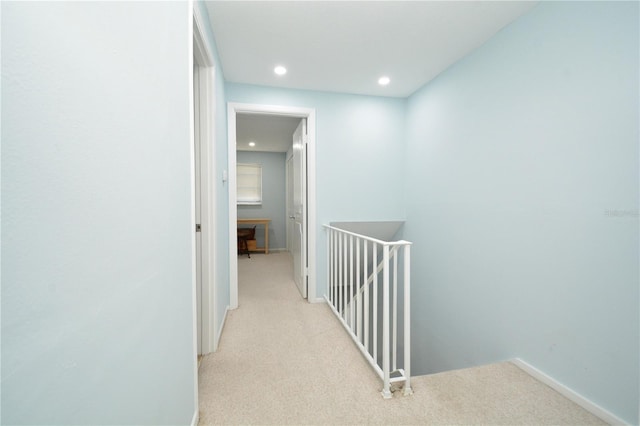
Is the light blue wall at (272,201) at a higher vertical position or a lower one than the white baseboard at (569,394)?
Result: higher

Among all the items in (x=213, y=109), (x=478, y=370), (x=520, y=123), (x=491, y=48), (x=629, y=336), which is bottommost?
(x=478, y=370)

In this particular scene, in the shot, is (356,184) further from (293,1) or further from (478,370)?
(478,370)

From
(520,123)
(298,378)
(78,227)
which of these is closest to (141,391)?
(78,227)

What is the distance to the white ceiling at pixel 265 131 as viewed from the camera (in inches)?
149

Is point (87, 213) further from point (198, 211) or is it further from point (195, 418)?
point (198, 211)

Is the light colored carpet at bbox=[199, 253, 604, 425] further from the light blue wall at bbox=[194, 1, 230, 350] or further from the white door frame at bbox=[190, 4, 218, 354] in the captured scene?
the light blue wall at bbox=[194, 1, 230, 350]

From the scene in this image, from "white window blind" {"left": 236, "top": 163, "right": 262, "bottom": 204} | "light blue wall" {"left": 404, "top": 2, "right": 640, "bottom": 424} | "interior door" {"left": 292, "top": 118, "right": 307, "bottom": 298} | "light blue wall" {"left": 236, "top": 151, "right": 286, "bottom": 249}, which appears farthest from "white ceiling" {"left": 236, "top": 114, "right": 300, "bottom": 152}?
"light blue wall" {"left": 404, "top": 2, "right": 640, "bottom": 424}

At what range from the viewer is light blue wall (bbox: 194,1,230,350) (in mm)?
1937

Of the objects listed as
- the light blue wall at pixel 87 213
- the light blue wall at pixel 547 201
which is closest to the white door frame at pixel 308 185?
the light blue wall at pixel 547 201

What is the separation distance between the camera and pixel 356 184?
2.88 m

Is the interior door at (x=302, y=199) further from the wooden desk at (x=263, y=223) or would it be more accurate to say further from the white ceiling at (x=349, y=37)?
the wooden desk at (x=263, y=223)

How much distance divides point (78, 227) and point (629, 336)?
2.17m

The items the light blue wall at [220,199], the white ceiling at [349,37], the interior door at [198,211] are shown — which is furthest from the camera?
the light blue wall at [220,199]

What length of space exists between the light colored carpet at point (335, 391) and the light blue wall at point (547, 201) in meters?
0.30
